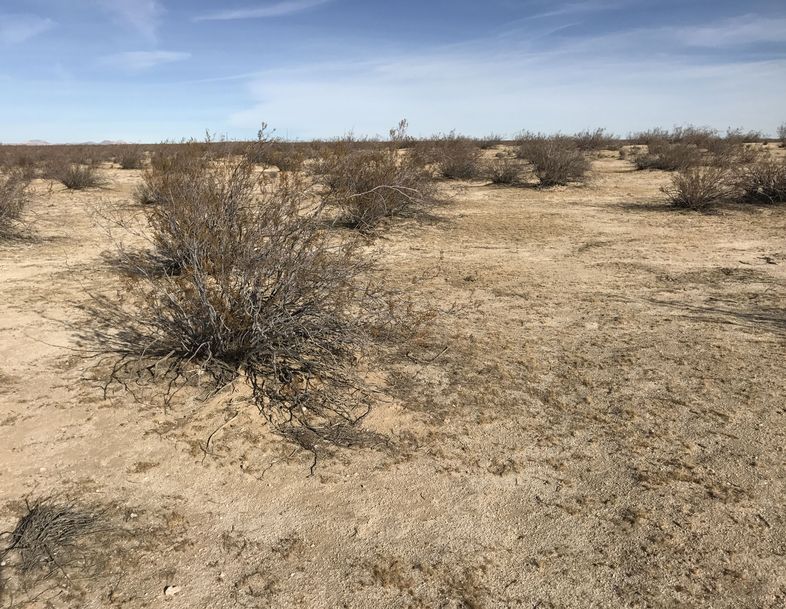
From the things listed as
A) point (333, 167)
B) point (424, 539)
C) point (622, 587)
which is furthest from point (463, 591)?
point (333, 167)

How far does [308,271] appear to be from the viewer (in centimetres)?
420


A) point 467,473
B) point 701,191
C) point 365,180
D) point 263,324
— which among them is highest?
point 365,180

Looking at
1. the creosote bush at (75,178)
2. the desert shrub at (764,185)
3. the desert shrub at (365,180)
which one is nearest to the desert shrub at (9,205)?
the desert shrub at (365,180)

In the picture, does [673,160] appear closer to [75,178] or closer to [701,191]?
[701,191]

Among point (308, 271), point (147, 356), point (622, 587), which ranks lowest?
point (622, 587)

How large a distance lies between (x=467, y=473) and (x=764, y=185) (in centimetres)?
1182

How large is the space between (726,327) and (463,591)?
388 cm

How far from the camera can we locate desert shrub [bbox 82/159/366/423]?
3.84m

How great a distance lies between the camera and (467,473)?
3090mm

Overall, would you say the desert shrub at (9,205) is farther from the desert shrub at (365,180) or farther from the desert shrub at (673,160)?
the desert shrub at (673,160)

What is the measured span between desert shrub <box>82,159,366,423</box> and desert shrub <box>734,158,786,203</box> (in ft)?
34.9

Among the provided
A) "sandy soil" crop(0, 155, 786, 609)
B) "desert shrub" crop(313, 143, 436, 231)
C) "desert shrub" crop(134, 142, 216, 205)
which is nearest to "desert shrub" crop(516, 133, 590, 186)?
"desert shrub" crop(313, 143, 436, 231)

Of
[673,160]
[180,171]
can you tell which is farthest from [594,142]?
[180,171]

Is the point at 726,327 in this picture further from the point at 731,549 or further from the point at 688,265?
the point at 731,549
